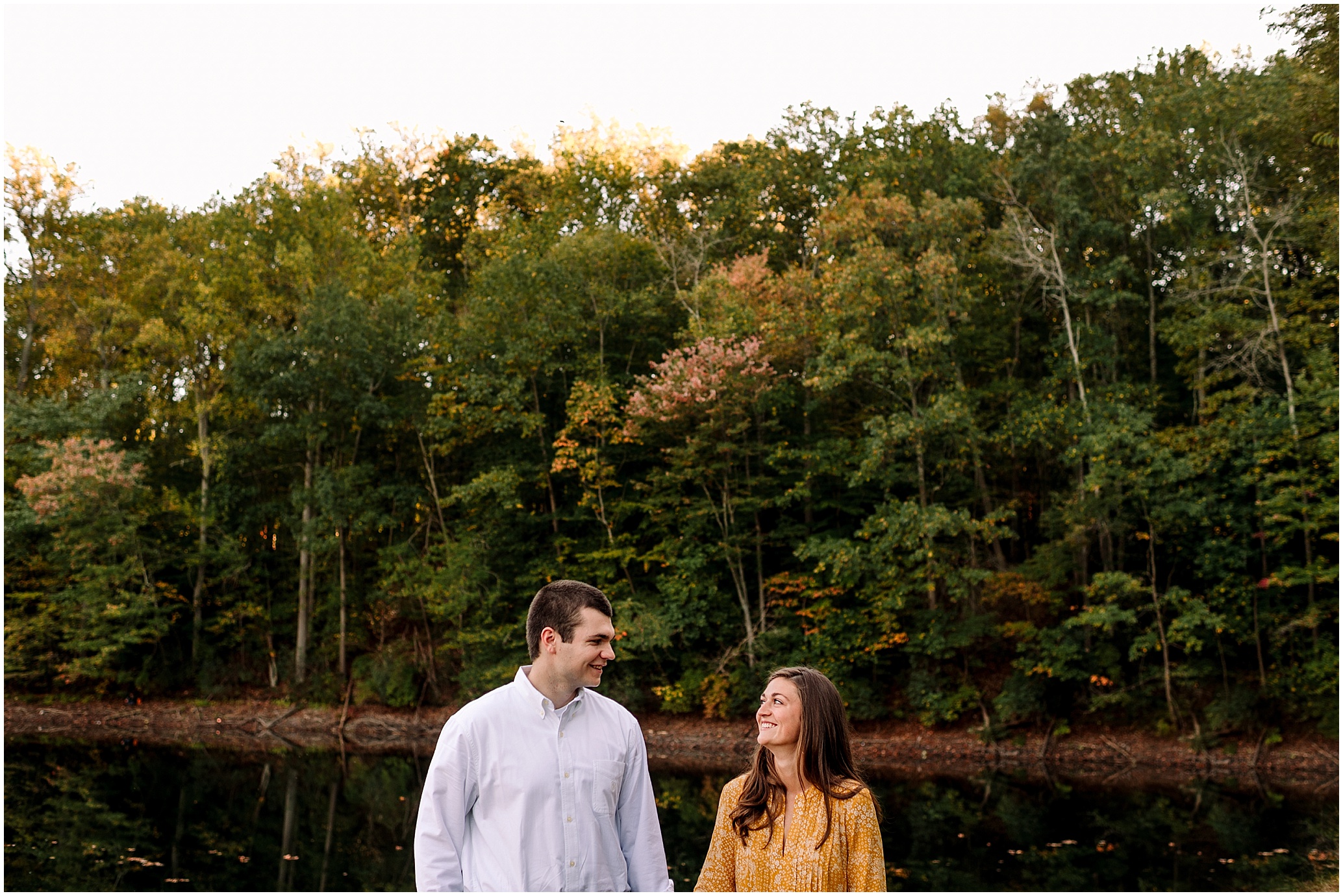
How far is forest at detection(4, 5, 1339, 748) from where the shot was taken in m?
17.1

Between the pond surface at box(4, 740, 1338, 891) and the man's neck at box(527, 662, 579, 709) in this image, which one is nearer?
the man's neck at box(527, 662, 579, 709)

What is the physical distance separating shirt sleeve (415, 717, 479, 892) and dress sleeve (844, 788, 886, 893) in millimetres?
1069

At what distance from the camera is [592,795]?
3139mm

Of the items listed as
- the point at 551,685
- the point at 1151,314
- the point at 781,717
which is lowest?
the point at 781,717

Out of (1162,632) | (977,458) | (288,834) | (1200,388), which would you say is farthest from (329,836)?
(1200,388)

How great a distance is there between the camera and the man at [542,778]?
302cm

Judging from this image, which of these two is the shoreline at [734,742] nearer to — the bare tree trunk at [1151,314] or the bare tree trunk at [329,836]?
the bare tree trunk at [329,836]

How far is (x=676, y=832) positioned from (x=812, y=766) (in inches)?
401

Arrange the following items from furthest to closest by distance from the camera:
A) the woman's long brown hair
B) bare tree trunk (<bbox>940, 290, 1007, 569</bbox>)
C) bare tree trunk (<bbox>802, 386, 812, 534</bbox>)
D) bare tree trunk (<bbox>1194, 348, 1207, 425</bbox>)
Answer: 1. bare tree trunk (<bbox>802, 386, 812, 534</bbox>)
2. bare tree trunk (<bbox>940, 290, 1007, 569</bbox>)
3. bare tree trunk (<bbox>1194, 348, 1207, 425</bbox>)
4. the woman's long brown hair

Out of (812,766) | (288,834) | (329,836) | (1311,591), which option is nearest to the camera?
(812,766)

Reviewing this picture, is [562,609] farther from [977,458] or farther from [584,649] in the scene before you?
[977,458]

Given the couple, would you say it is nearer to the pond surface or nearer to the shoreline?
the pond surface

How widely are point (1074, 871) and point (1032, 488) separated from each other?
11.7m

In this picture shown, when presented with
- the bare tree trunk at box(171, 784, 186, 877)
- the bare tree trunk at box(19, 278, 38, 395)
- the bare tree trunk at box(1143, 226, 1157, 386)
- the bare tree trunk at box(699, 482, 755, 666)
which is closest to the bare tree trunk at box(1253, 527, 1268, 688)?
the bare tree trunk at box(1143, 226, 1157, 386)
